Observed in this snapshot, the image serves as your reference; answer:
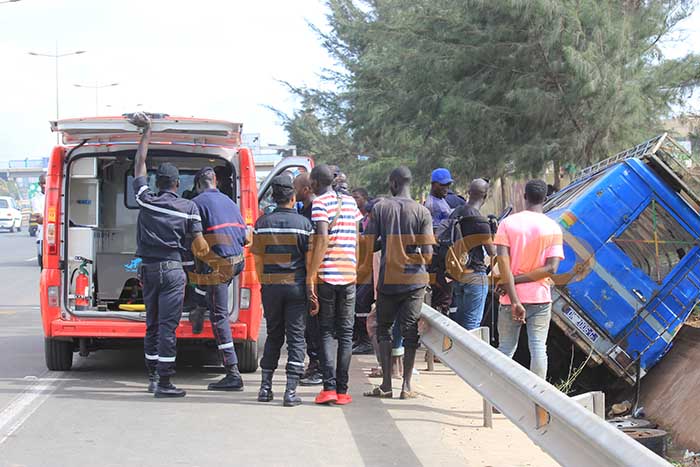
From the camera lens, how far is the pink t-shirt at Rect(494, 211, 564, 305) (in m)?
7.89

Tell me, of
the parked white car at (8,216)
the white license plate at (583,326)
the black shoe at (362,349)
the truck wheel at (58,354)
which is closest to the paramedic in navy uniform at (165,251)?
the truck wheel at (58,354)

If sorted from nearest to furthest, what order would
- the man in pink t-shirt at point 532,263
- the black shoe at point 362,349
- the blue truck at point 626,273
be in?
the man in pink t-shirt at point 532,263, the blue truck at point 626,273, the black shoe at point 362,349

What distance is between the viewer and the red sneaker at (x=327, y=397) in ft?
27.2

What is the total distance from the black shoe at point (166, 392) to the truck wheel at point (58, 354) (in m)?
1.53

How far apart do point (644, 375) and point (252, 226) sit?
4.48 m

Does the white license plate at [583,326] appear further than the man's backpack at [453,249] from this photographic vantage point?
Yes

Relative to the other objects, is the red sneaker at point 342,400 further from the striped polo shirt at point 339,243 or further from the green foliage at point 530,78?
the green foliage at point 530,78

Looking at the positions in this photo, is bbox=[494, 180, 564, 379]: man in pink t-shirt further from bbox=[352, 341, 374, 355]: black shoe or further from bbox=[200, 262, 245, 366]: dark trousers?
bbox=[352, 341, 374, 355]: black shoe

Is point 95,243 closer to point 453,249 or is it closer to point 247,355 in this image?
point 247,355

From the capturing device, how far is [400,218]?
27.0 ft

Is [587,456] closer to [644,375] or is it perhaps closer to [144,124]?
[144,124]

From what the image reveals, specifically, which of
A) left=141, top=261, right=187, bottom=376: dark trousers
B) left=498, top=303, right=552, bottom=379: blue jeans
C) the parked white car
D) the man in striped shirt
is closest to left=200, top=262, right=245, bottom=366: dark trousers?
left=141, top=261, right=187, bottom=376: dark trousers

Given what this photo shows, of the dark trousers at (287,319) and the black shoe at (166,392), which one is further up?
the dark trousers at (287,319)

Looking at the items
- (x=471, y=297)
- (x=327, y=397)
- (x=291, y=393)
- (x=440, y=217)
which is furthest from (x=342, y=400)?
(x=440, y=217)
